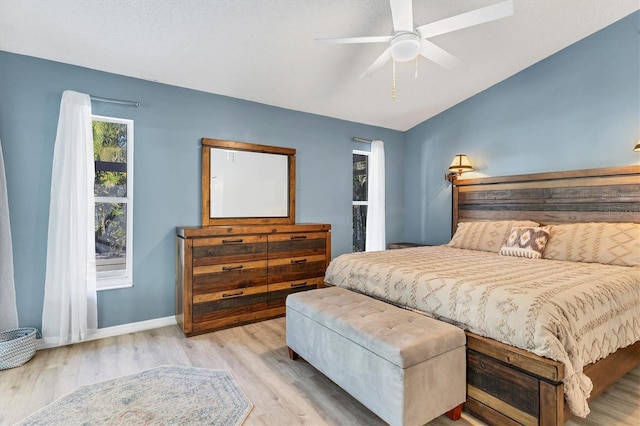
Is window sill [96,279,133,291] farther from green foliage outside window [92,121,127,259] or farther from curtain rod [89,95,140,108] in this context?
curtain rod [89,95,140,108]

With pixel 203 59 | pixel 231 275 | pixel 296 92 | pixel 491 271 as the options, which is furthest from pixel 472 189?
pixel 203 59

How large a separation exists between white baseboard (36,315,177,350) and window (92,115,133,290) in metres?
0.41

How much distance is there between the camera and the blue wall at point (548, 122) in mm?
3133

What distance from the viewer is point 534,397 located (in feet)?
5.32

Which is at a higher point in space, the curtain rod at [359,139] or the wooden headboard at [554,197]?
the curtain rod at [359,139]

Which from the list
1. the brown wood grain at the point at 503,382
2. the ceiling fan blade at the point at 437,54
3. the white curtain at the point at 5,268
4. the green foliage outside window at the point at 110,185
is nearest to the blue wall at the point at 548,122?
the ceiling fan blade at the point at 437,54

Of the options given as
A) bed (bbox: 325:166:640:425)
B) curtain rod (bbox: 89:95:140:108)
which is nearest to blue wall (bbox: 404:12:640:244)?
bed (bbox: 325:166:640:425)

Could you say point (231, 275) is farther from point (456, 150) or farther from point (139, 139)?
point (456, 150)

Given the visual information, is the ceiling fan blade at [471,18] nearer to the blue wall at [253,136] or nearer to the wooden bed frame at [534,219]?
the wooden bed frame at [534,219]

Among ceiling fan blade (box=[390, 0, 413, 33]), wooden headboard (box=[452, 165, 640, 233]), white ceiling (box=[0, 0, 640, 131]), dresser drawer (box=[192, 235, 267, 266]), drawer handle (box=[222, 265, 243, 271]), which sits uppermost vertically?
white ceiling (box=[0, 0, 640, 131])

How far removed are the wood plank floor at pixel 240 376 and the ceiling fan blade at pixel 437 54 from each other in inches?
100

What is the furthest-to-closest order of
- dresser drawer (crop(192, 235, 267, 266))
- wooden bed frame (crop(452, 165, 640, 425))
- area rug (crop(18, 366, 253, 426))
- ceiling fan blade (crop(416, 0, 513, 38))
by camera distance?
1. dresser drawer (crop(192, 235, 267, 266))
2. ceiling fan blade (crop(416, 0, 513, 38))
3. area rug (crop(18, 366, 253, 426))
4. wooden bed frame (crop(452, 165, 640, 425))

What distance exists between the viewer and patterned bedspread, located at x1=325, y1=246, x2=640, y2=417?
1622mm

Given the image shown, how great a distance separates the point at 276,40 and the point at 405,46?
3.91 ft
